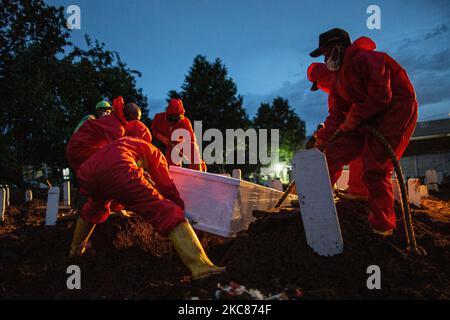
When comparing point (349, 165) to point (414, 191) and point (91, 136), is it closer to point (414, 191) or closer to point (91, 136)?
point (414, 191)

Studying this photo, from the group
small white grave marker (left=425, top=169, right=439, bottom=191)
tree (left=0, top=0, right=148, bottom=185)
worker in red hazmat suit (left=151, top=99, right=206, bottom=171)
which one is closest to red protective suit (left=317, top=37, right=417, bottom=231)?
worker in red hazmat suit (left=151, top=99, right=206, bottom=171)

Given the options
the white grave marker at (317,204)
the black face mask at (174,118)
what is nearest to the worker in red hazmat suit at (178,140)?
the black face mask at (174,118)

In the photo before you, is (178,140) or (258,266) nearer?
(258,266)

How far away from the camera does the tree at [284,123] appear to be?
3841cm

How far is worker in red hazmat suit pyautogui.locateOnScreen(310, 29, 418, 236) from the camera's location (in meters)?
2.95

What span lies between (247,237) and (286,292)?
0.86 m

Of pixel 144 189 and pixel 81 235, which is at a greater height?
pixel 144 189

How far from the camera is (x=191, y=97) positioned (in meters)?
26.1

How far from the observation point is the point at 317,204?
267 cm

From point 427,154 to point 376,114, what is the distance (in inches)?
888

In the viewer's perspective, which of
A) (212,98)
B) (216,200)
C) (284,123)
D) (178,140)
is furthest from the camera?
(284,123)

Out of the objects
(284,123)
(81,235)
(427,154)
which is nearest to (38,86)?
(81,235)

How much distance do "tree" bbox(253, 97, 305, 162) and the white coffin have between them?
34.3m
